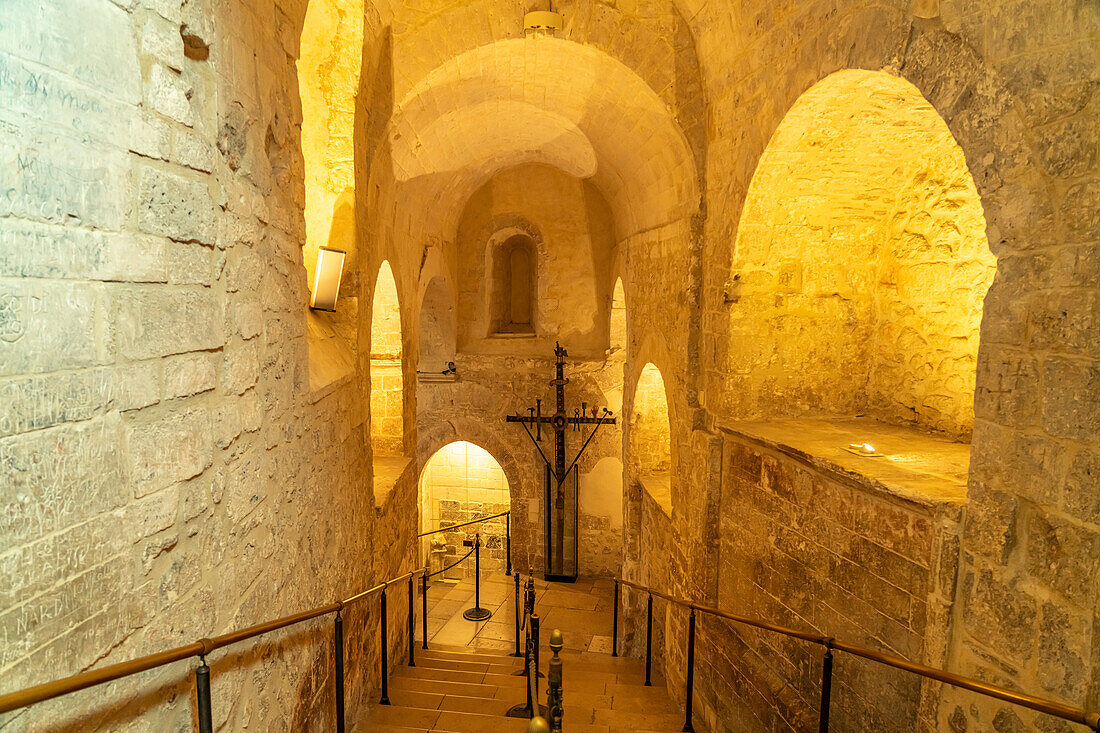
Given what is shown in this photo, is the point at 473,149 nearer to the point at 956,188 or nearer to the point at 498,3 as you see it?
the point at 498,3

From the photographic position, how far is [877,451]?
363cm

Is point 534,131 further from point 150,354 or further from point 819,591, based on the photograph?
point 150,354

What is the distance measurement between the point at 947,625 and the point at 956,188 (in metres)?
2.58

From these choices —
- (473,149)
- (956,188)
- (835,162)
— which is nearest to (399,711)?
(835,162)

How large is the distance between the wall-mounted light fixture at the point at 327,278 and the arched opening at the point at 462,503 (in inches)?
268

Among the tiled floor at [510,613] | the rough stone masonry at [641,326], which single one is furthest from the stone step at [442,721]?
the tiled floor at [510,613]

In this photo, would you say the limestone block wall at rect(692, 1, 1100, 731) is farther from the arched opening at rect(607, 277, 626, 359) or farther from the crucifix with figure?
the crucifix with figure

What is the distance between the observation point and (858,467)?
3.25 m

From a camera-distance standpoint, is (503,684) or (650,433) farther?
(650,433)

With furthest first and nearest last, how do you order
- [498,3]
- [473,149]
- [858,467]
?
[473,149], [498,3], [858,467]

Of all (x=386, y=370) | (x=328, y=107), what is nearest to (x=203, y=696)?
(x=328, y=107)

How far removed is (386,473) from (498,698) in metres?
2.26

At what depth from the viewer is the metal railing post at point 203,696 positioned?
1958 millimetres

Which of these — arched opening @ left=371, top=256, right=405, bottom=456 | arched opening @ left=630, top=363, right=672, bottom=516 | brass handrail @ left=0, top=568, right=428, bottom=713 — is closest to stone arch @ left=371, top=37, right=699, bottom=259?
arched opening @ left=371, top=256, right=405, bottom=456
